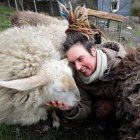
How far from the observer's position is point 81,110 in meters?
4.46

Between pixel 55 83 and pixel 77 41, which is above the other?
pixel 77 41

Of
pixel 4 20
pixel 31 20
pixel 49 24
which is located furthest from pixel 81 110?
pixel 4 20

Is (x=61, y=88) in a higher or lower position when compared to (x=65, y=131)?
higher

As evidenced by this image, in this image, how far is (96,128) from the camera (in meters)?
5.05

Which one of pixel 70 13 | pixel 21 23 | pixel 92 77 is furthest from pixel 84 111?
pixel 21 23

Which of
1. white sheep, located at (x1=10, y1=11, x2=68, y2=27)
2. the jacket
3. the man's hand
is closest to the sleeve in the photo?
the jacket

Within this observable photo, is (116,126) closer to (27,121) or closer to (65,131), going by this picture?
(65,131)

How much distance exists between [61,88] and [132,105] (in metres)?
0.77

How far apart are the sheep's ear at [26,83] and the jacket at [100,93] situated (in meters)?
0.63

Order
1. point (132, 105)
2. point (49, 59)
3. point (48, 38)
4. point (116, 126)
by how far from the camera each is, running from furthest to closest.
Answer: point (116, 126) < point (48, 38) < point (49, 59) < point (132, 105)

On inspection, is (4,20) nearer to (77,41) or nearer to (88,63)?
(77,41)

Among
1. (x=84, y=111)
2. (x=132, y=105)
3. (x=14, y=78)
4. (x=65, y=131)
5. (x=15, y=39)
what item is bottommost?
(x=65, y=131)

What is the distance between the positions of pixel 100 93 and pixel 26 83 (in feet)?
3.39

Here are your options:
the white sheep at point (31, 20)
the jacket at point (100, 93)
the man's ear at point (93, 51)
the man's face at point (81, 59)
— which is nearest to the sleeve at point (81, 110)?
the jacket at point (100, 93)
